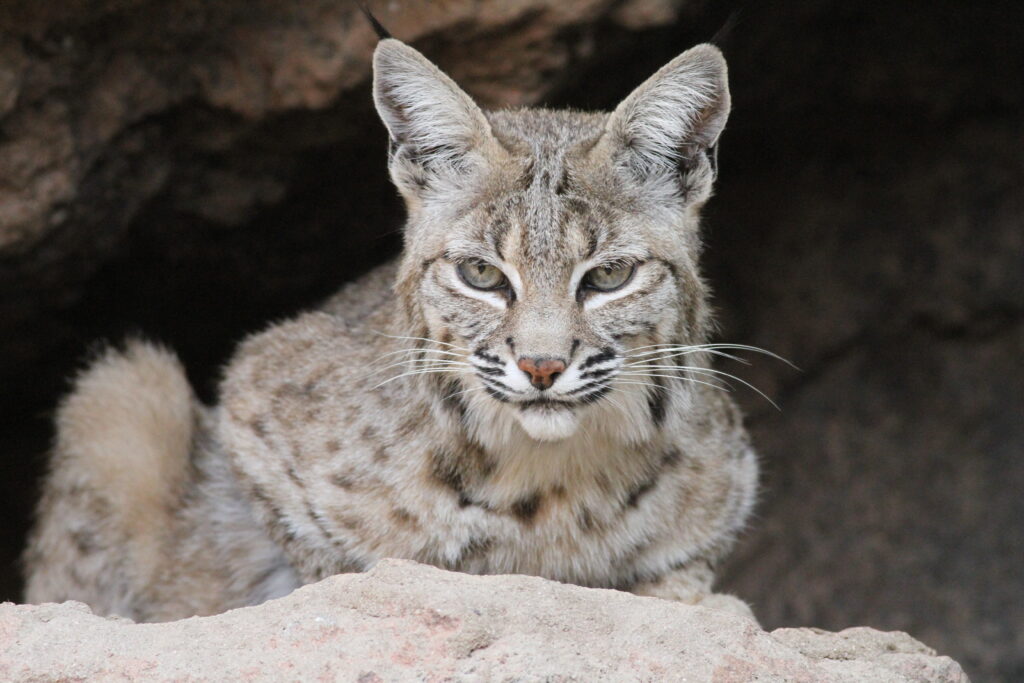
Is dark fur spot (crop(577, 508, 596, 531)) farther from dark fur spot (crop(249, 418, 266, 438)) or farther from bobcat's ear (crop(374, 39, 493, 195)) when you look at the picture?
dark fur spot (crop(249, 418, 266, 438))

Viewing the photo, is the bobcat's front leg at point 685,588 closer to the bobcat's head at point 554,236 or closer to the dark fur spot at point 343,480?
the bobcat's head at point 554,236

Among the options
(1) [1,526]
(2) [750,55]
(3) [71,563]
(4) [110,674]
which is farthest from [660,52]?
(1) [1,526]

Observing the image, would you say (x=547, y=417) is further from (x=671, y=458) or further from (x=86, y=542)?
(x=86, y=542)

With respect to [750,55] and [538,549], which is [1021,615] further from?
[538,549]

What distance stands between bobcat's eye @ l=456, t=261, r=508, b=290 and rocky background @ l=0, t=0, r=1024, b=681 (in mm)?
1535

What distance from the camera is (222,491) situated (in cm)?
529

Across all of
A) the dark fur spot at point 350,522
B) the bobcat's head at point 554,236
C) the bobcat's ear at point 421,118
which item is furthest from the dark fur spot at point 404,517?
the bobcat's ear at point 421,118

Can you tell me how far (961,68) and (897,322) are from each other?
1.46 m

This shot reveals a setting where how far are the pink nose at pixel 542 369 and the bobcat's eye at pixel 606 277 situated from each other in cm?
40

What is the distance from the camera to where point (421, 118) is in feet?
13.7

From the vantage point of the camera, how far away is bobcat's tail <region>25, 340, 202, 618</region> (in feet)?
17.1

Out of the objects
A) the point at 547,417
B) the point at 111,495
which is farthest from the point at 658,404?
the point at 111,495

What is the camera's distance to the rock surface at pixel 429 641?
2914mm

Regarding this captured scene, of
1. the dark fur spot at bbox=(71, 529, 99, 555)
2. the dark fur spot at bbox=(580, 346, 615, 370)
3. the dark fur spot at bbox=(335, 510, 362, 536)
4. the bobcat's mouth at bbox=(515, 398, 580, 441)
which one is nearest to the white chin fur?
the bobcat's mouth at bbox=(515, 398, 580, 441)
